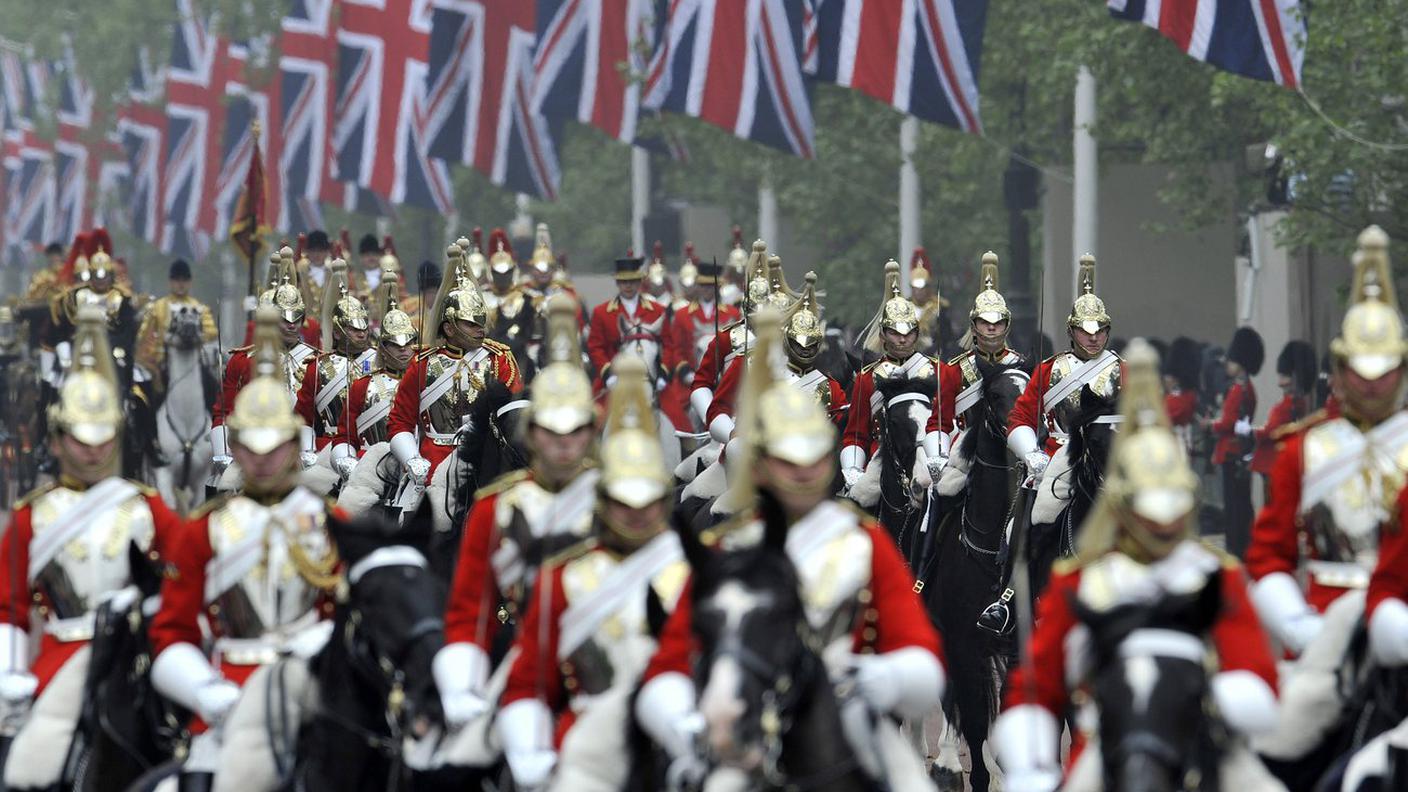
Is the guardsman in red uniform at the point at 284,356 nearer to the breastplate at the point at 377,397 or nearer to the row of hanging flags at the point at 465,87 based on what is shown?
the breastplate at the point at 377,397

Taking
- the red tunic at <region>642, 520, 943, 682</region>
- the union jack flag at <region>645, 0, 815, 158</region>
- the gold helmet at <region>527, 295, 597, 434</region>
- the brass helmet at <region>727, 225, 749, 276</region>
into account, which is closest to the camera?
the red tunic at <region>642, 520, 943, 682</region>

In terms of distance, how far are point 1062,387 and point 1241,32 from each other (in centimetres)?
879

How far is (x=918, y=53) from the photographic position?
29328 millimetres

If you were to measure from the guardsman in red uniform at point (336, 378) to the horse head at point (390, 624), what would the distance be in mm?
8755

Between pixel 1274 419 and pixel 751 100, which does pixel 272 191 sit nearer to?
pixel 751 100

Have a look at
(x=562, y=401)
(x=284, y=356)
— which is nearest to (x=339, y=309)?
(x=284, y=356)

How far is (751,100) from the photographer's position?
1270 inches

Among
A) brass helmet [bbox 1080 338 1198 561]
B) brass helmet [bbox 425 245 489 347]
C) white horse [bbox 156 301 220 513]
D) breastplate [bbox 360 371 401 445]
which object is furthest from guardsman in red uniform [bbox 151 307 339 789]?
white horse [bbox 156 301 220 513]

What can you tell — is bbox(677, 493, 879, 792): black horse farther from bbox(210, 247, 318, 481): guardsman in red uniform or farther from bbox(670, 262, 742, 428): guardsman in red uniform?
bbox(670, 262, 742, 428): guardsman in red uniform

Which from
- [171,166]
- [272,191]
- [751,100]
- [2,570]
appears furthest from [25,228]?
[2,570]

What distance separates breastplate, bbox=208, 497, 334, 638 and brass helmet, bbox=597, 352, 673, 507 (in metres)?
1.21

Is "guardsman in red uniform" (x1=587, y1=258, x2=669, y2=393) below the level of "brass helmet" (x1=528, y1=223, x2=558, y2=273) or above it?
below

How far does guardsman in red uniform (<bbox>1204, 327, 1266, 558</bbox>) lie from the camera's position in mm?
23359

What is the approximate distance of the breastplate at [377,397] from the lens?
1783cm
